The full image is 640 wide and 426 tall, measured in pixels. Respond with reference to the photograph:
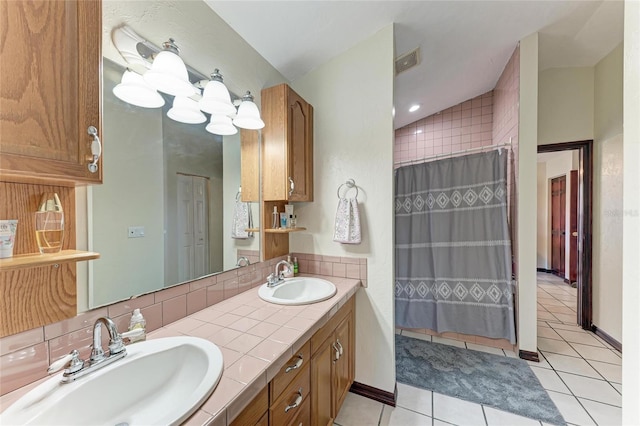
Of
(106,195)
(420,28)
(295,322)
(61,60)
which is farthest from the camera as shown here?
(420,28)

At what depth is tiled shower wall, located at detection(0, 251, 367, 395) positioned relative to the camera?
69 cm

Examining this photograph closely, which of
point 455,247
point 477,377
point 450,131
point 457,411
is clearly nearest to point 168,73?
point 457,411

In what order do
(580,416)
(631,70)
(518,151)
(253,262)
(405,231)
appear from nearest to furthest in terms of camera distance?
(631,70)
(580,416)
(253,262)
(518,151)
(405,231)

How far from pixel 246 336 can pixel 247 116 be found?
47.4 inches

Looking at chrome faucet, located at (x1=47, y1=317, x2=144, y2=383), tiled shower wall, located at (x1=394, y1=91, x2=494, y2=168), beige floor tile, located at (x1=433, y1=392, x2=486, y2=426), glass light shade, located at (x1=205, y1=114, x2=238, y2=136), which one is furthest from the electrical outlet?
tiled shower wall, located at (x1=394, y1=91, x2=494, y2=168)

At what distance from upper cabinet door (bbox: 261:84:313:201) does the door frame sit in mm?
2919

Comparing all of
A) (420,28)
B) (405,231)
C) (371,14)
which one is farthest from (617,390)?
(371,14)

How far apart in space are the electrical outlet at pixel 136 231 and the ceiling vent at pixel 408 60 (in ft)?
7.35

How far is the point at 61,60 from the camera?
645 mm

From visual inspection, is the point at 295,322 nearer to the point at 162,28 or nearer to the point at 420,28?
the point at 162,28

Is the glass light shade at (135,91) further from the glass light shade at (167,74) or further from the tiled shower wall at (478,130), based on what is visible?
the tiled shower wall at (478,130)

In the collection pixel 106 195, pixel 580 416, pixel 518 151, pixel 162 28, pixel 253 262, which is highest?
pixel 162 28

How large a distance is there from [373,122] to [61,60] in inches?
60.7

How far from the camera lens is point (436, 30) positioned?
1.85 m
